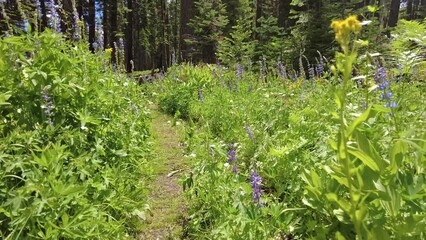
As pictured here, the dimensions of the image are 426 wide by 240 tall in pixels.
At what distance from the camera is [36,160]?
6.01 ft

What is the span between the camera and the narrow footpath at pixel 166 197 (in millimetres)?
2398

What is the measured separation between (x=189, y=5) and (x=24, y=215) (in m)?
9.72

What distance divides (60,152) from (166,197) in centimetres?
116

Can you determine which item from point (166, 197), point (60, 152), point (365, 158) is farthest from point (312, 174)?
point (166, 197)

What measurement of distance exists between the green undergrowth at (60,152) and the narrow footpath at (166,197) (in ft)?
0.39

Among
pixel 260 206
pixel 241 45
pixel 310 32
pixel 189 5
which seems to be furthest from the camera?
pixel 189 5

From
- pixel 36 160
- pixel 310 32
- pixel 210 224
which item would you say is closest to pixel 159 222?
pixel 210 224

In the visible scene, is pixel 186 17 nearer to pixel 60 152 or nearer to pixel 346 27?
pixel 60 152

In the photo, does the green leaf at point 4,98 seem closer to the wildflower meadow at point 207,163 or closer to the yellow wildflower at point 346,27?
the wildflower meadow at point 207,163

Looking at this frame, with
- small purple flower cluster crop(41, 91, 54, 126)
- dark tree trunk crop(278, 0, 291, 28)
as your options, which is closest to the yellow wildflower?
small purple flower cluster crop(41, 91, 54, 126)

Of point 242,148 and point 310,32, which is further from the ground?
point 310,32

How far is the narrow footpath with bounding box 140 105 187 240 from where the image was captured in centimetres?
240

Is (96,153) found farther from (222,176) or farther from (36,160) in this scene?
(222,176)

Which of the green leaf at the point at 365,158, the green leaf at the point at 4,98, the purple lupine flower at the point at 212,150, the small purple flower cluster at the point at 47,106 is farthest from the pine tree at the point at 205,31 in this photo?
the green leaf at the point at 365,158
